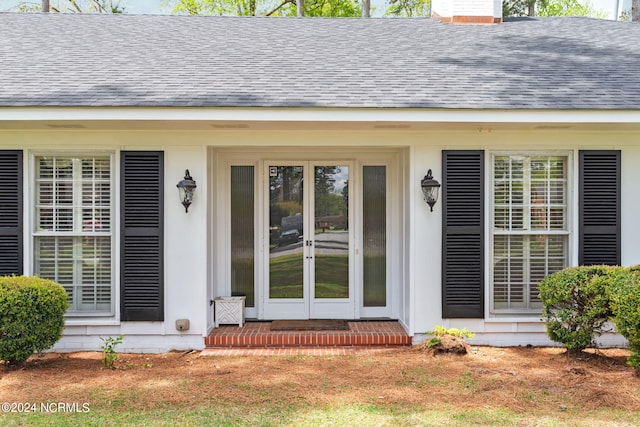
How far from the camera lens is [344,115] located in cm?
545

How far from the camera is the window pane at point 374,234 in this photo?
22.8 ft

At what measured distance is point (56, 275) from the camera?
6051mm

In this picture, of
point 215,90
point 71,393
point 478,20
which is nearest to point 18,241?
point 71,393

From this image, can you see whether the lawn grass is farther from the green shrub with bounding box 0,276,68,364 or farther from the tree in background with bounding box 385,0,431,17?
the tree in background with bounding box 385,0,431,17

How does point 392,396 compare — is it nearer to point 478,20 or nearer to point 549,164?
point 549,164

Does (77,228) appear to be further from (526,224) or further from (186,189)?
(526,224)

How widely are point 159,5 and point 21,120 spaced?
19.7 m

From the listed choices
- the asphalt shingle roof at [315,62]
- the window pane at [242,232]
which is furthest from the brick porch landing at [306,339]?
the asphalt shingle roof at [315,62]

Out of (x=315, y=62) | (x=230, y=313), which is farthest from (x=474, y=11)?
(x=230, y=313)

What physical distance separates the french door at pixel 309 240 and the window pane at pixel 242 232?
200mm

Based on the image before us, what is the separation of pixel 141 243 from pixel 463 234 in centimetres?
359

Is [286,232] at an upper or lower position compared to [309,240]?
upper

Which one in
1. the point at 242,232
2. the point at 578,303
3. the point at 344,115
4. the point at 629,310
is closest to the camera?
the point at 629,310

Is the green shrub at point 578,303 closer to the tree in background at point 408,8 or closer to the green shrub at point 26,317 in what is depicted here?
the green shrub at point 26,317
